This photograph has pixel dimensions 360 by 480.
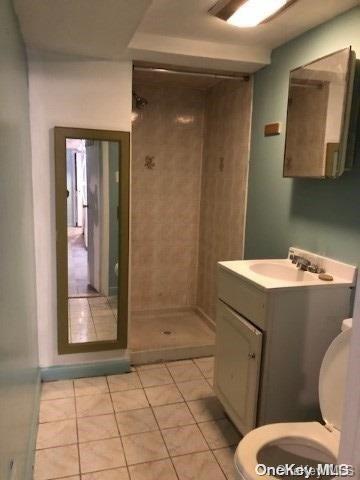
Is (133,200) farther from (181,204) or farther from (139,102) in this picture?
(139,102)

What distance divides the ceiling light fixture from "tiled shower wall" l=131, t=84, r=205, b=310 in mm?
1550

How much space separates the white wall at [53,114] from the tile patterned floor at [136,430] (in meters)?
0.49

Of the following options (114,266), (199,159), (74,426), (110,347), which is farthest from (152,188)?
(74,426)

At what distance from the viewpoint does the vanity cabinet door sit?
179cm

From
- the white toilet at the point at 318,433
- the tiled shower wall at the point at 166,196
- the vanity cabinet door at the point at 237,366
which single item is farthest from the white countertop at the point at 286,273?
the tiled shower wall at the point at 166,196

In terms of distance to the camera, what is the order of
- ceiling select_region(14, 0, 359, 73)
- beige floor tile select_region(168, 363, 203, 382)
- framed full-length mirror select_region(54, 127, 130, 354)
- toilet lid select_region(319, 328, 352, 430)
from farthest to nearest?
beige floor tile select_region(168, 363, 203, 382) → framed full-length mirror select_region(54, 127, 130, 354) → ceiling select_region(14, 0, 359, 73) → toilet lid select_region(319, 328, 352, 430)

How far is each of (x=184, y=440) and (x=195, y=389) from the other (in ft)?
1.61

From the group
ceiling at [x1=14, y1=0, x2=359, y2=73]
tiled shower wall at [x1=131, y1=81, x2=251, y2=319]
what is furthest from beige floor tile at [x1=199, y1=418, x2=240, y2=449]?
ceiling at [x1=14, y1=0, x2=359, y2=73]

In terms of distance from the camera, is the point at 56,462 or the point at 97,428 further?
the point at 97,428

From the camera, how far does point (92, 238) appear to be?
102 inches

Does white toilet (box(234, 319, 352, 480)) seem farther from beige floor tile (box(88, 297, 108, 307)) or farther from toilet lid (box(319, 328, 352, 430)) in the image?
beige floor tile (box(88, 297, 108, 307))

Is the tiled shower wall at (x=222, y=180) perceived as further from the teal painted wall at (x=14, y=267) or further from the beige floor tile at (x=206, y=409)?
the teal painted wall at (x=14, y=267)

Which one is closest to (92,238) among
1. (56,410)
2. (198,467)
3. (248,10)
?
(56,410)

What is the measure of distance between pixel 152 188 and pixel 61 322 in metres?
1.57
